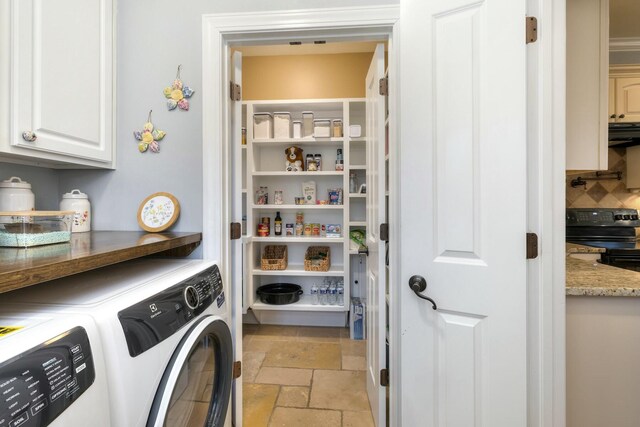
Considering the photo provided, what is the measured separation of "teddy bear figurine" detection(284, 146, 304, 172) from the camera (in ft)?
9.00

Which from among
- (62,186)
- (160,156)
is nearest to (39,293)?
(160,156)

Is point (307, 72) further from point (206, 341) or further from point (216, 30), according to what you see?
point (206, 341)

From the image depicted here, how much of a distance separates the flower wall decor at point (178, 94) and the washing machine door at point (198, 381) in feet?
3.37

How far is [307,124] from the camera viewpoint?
271cm

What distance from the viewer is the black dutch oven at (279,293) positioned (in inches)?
105

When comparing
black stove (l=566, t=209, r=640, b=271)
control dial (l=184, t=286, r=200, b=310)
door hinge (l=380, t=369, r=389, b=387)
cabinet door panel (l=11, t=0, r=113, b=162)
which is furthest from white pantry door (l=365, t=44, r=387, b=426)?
black stove (l=566, t=209, r=640, b=271)

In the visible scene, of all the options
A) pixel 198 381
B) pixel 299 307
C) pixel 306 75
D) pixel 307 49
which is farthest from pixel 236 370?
pixel 307 49

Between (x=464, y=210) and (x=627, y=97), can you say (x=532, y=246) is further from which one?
(x=627, y=97)

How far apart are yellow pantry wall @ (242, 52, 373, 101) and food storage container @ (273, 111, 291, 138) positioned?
1.12 feet

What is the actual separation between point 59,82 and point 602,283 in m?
2.32

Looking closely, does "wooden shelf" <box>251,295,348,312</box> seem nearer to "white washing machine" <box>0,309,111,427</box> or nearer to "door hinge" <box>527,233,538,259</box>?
"door hinge" <box>527,233,538,259</box>

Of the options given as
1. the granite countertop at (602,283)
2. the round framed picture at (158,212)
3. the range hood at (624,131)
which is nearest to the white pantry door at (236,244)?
the round framed picture at (158,212)

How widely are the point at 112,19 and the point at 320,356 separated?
99.2 inches

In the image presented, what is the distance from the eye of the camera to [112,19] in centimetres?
139
